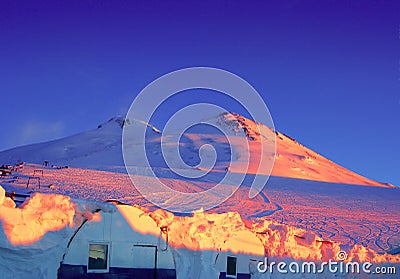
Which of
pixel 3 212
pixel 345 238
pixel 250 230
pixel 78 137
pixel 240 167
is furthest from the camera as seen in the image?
pixel 78 137

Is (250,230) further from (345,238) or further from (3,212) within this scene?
(345,238)

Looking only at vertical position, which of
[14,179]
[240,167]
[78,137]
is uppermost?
[78,137]

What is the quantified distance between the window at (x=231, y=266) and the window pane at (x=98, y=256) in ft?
11.2

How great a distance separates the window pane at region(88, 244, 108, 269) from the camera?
33.6ft

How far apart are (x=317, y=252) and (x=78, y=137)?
249 ft

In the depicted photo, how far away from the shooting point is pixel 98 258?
1036 cm

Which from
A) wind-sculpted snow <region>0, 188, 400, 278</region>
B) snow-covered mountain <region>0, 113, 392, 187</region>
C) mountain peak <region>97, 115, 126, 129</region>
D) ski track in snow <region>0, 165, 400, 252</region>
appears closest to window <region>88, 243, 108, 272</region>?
wind-sculpted snow <region>0, 188, 400, 278</region>

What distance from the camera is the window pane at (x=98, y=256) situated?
10.2 m

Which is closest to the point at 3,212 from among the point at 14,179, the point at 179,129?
the point at 14,179

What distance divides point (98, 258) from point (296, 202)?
122ft

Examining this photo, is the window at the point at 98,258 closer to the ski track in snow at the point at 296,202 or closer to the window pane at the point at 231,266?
the window pane at the point at 231,266

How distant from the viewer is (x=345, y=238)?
32.5 meters

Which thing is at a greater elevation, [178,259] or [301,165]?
[301,165]

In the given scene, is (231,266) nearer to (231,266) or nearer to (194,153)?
(231,266)
